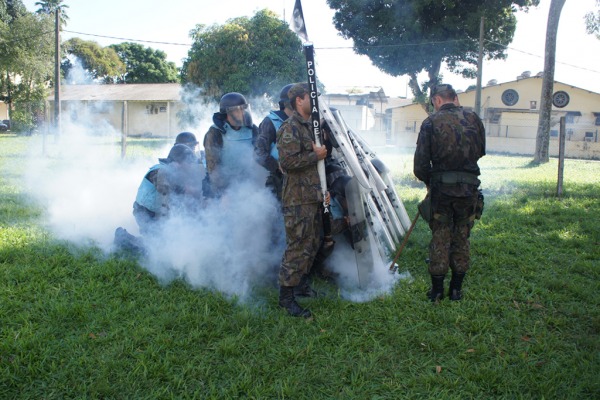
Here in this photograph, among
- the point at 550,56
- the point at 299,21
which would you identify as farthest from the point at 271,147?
the point at 550,56

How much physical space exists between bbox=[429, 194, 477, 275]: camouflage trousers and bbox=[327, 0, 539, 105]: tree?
1682 centimetres

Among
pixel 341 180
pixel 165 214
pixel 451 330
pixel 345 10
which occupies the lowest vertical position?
pixel 451 330

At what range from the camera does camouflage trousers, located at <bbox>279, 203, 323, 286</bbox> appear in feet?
13.5

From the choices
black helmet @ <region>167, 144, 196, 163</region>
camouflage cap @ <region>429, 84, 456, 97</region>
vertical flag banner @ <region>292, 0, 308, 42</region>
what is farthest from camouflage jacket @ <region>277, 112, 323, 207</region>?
black helmet @ <region>167, 144, 196, 163</region>

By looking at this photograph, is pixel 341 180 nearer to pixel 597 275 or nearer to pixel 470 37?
pixel 597 275

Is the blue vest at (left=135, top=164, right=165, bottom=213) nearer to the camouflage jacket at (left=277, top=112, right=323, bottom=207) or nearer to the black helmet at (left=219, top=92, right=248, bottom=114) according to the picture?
the black helmet at (left=219, top=92, right=248, bottom=114)

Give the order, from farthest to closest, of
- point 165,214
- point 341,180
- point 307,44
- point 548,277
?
point 165,214 < point 548,277 < point 341,180 < point 307,44

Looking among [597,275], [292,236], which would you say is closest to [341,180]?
[292,236]

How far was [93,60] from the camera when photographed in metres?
37.0

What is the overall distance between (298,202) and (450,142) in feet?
A: 4.76

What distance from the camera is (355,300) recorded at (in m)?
4.49

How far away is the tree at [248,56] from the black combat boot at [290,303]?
735 inches

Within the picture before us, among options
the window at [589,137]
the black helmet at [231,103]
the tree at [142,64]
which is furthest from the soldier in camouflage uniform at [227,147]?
the tree at [142,64]

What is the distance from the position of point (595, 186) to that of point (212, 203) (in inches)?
385
